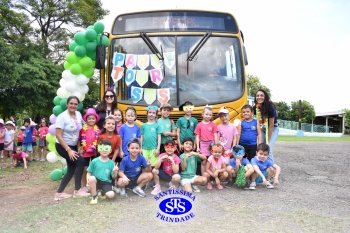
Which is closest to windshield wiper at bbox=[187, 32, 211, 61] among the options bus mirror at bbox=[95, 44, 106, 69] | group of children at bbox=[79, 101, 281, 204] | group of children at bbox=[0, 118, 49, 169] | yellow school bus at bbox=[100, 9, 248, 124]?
yellow school bus at bbox=[100, 9, 248, 124]

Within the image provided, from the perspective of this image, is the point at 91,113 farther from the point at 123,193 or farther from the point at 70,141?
the point at 123,193

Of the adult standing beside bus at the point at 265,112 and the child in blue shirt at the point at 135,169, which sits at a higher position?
the adult standing beside bus at the point at 265,112

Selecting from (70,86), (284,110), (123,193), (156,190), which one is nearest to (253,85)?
(284,110)

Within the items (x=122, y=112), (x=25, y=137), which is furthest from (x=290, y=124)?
(x=122, y=112)

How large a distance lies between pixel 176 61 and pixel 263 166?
240cm

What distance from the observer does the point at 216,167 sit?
19.0 feet

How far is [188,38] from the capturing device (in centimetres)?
662

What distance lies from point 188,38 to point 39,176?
4.78 meters

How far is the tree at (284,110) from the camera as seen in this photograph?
4919 cm

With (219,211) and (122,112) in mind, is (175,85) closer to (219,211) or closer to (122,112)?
(122,112)

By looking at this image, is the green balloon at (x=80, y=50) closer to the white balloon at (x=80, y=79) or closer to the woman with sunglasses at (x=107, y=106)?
the white balloon at (x=80, y=79)

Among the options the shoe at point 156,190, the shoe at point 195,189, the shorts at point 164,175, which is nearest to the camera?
the shoe at point 156,190

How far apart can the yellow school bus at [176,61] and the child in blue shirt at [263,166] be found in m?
0.92

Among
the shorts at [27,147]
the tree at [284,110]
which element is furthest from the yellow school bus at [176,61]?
the tree at [284,110]
